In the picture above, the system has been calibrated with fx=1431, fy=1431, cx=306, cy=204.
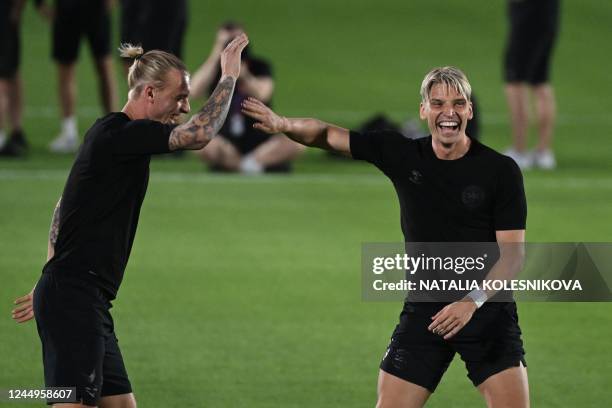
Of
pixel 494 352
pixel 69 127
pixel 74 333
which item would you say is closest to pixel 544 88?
pixel 69 127

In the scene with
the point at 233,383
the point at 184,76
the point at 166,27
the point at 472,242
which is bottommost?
the point at 233,383

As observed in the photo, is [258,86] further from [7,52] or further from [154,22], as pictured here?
[7,52]

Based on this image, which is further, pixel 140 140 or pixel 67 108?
pixel 67 108

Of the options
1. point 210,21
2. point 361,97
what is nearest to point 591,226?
point 361,97

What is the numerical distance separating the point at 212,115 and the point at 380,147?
0.94 meters

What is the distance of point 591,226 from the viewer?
13062 millimetres

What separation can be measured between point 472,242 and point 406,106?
14275mm

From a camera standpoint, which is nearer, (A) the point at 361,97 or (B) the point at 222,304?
(B) the point at 222,304

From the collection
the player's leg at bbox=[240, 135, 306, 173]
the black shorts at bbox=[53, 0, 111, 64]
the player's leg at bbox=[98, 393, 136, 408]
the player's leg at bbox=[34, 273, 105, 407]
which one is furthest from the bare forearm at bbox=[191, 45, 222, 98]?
the player's leg at bbox=[34, 273, 105, 407]

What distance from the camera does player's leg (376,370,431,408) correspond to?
6.70 m

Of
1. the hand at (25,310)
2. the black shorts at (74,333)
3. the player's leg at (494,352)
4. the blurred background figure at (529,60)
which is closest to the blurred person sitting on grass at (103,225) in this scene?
the black shorts at (74,333)

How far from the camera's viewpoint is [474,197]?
670 centimetres

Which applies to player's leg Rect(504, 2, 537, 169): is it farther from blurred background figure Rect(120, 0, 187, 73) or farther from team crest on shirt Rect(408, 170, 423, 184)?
team crest on shirt Rect(408, 170, 423, 184)

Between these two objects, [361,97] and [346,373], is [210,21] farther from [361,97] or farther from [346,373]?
[346,373]
